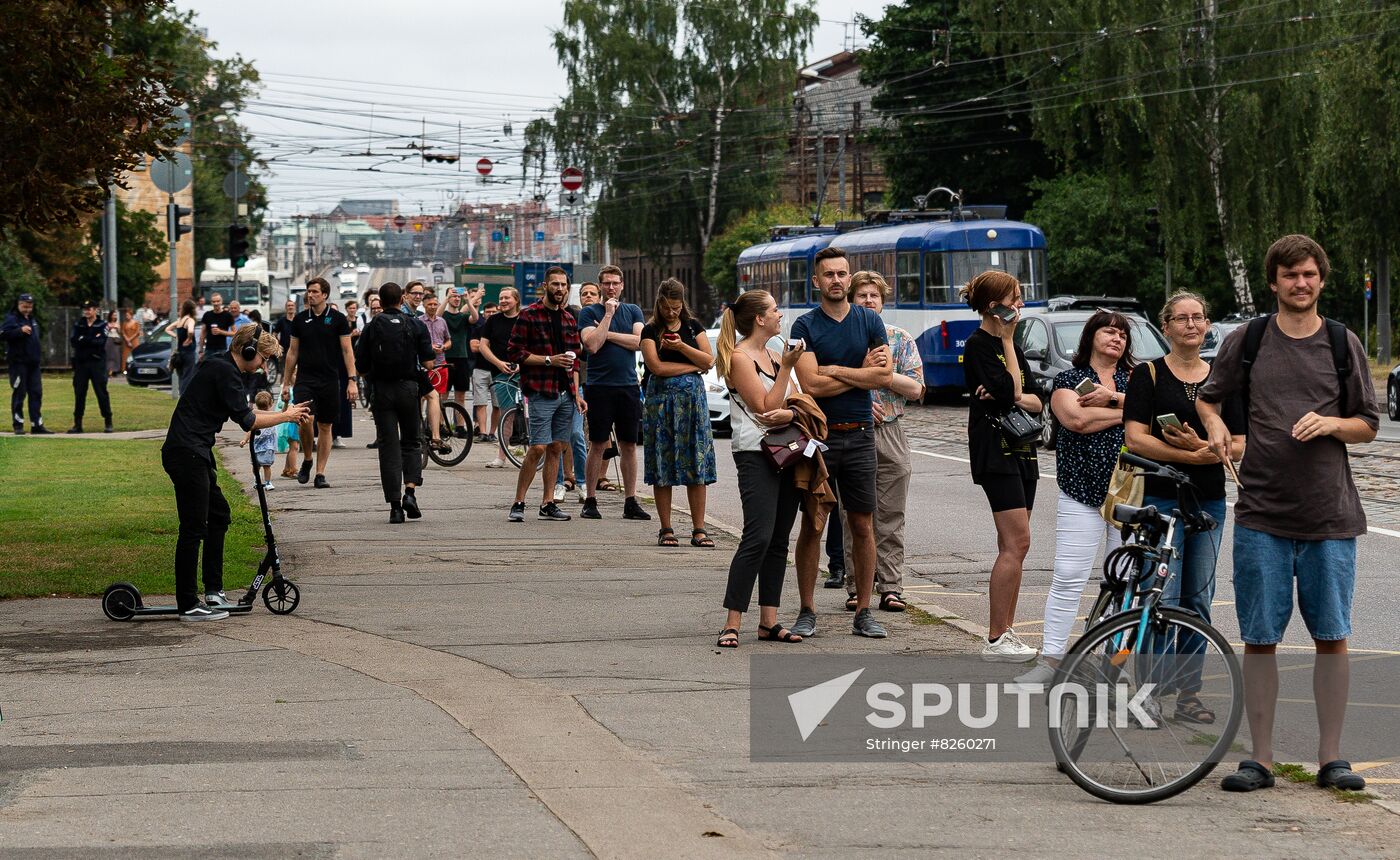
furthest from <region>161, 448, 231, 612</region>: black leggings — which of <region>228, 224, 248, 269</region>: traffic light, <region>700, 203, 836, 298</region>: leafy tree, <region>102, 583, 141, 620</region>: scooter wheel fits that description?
<region>700, 203, 836, 298</region>: leafy tree

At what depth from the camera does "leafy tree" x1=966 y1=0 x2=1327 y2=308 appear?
43062mm

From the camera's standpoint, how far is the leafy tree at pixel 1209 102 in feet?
141

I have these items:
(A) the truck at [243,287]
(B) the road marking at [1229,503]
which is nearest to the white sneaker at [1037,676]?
(B) the road marking at [1229,503]

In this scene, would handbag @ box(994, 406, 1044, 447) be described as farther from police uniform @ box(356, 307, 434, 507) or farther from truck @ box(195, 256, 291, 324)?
truck @ box(195, 256, 291, 324)

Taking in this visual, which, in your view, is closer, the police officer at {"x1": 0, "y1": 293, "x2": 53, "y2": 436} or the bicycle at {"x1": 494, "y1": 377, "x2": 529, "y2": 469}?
the bicycle at {"x1": 494, "y1": 377, "x2": 529, "y2": 469}

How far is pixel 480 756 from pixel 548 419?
326 inches

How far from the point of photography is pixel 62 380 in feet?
145

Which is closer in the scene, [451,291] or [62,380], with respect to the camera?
[451,291]

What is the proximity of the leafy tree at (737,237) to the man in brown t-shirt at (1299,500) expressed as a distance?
61203 mm

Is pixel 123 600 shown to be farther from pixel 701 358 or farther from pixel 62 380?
pixel 62 380

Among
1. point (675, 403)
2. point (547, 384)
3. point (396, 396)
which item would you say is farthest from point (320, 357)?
point (675, 403)

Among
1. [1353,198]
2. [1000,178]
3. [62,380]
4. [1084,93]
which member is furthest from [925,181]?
[62,380]

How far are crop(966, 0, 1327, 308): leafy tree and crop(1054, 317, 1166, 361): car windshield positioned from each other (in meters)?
17.7

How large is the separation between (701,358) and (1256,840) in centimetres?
794
